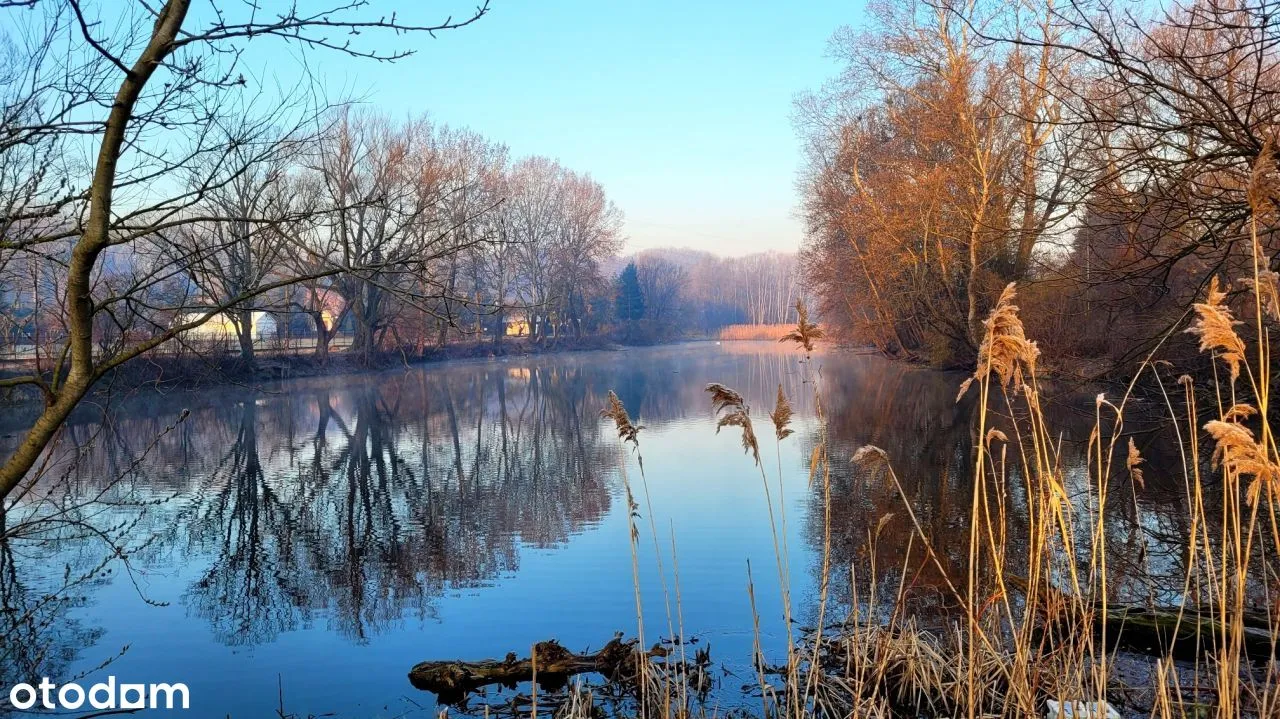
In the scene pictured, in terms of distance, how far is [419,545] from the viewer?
905 cm

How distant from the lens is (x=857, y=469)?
1224 centimetres

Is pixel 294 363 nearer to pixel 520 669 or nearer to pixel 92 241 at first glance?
pixel 520 669

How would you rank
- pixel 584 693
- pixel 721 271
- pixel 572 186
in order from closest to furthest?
pixel 584 693 < pixel 572 186 < pixel 721 271

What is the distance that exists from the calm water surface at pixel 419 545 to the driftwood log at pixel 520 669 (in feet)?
0.64

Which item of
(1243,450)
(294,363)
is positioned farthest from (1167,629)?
(294,363)

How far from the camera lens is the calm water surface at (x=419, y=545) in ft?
20.5

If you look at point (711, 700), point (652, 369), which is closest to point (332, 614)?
point (711, 700)

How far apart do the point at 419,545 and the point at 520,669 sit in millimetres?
3612

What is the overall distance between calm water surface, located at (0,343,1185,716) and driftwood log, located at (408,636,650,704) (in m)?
0.19

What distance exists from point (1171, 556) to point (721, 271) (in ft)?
390

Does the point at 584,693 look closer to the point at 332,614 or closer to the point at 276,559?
the point at 332,614

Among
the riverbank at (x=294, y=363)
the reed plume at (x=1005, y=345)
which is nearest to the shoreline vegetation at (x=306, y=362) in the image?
the riverbank at (x=294, y=363)

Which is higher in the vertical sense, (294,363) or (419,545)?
(294,363)

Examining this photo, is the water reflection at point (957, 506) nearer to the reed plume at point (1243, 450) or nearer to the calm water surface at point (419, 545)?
the calm water surface at point (419, 545)
